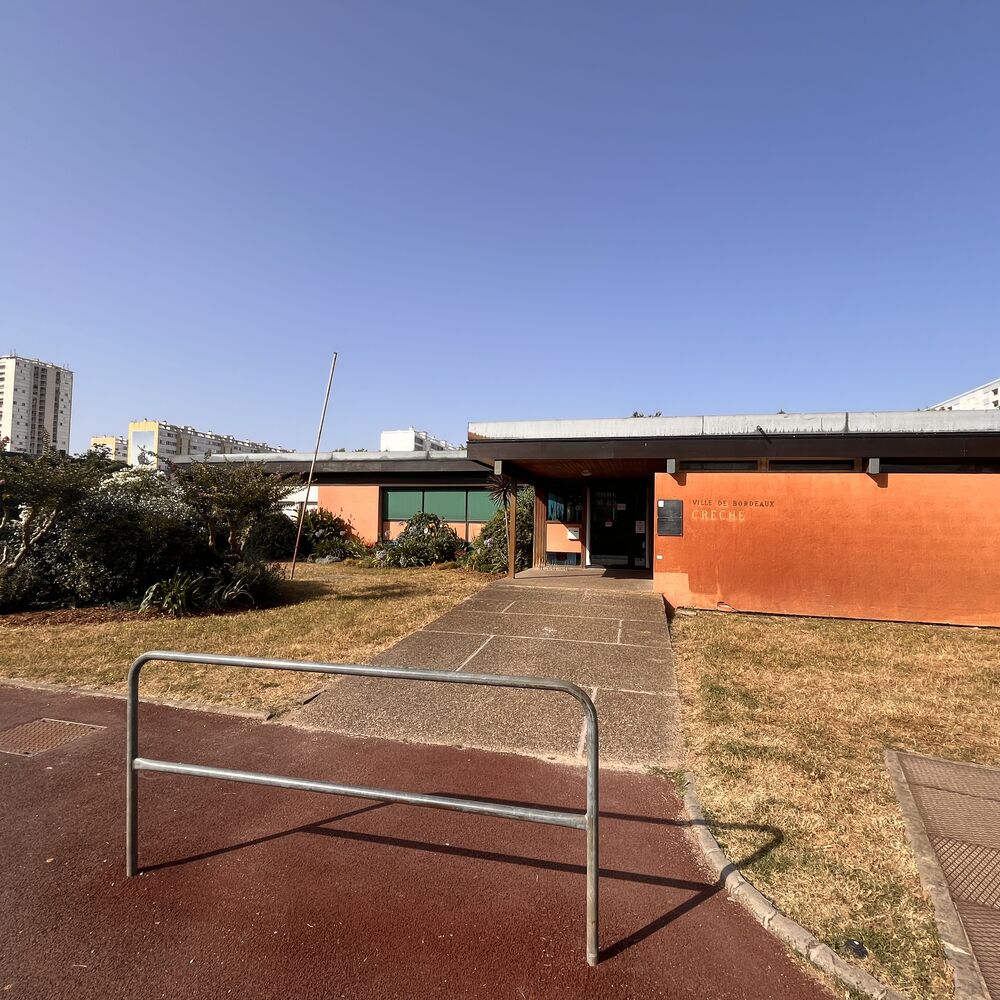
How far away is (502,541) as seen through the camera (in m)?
15.1

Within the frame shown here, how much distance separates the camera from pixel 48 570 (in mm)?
9883

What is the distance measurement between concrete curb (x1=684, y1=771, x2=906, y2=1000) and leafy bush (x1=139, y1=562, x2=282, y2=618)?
8.85 m

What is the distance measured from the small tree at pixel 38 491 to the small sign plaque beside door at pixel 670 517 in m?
9.78

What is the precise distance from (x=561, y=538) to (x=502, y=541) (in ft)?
6.17

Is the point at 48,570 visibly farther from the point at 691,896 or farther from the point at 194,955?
the point at 691,896

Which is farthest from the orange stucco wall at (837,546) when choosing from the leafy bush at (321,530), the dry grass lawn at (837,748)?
the leafy bush at (321,530)

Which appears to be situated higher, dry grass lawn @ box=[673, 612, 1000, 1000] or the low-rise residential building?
the low-rise residential building

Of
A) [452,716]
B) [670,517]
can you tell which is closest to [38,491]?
[452,716]

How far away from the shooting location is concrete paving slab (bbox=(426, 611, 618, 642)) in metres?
7.83

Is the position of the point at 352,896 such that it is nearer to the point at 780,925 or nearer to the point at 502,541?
the point at 780,925

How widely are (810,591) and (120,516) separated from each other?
40.4 ft

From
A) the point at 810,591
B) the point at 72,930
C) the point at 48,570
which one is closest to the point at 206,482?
the point at 48,570

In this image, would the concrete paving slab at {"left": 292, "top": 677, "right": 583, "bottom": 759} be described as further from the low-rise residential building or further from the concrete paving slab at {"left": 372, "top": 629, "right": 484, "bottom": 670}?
the low-rise residential building

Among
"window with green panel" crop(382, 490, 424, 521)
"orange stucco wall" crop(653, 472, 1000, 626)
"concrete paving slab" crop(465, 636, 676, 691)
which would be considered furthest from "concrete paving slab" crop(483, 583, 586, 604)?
"window with green panel" crop(382, 490, 424, 521)
